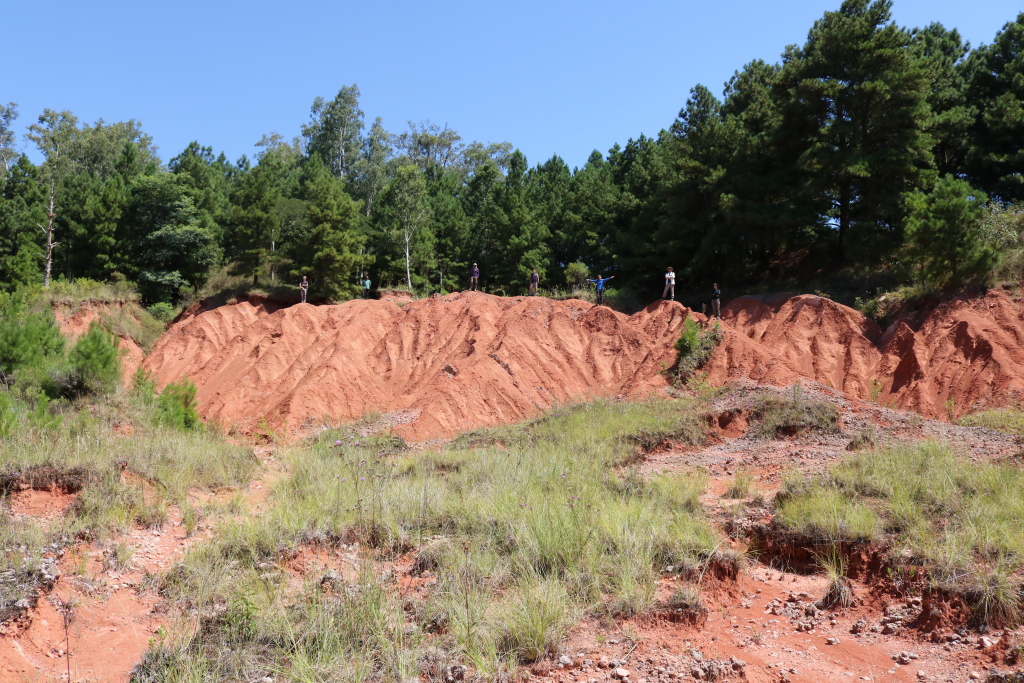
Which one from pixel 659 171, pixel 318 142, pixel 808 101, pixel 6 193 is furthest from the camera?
pixel 318 142

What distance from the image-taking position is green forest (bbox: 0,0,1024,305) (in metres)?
26.6

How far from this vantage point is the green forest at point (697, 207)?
2656 cm

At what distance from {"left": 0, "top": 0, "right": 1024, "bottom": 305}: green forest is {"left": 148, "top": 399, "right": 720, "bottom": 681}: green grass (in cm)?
1808

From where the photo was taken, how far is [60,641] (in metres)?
6.98

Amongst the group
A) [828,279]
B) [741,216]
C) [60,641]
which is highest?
[741,216]

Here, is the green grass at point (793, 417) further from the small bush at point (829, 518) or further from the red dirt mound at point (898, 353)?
the small bush at point (829, 518)

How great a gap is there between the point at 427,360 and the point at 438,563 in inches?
708

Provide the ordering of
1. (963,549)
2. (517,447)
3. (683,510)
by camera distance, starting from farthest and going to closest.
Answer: (517,447)
(683,510)
(963,549)

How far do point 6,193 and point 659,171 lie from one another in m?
42.4

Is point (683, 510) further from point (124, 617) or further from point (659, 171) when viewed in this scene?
point (659, 171)

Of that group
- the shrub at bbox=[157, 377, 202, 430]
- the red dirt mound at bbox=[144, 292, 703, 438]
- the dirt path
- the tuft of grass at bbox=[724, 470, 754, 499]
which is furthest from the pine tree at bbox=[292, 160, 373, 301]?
the tuft of grass at bbox=[724, 470, 754, 499]

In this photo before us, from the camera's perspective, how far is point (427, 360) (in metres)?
25.9

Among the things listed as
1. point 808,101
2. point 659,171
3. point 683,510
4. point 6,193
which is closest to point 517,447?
point 683,510

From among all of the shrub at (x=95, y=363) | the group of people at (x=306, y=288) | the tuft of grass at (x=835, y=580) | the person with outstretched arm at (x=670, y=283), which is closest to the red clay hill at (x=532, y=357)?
the person with outstretched arm at (x=670, y=283)
